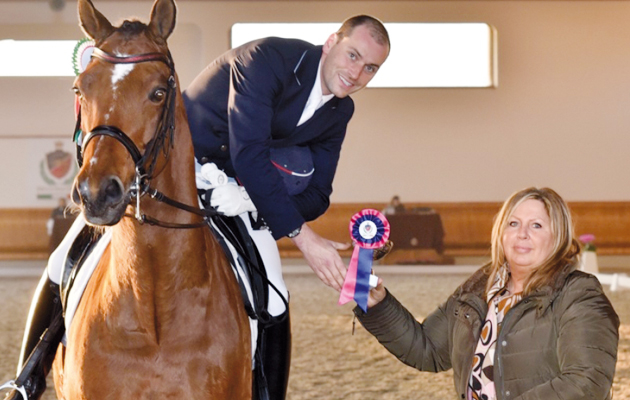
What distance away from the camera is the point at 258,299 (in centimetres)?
243

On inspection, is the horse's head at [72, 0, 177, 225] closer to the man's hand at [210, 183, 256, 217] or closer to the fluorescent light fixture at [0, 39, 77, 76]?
the man's hand at [210, 183, 256, 217]

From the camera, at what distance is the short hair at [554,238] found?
7.47 feet

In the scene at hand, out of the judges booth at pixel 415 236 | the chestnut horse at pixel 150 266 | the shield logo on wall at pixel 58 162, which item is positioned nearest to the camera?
the chestnut horse at pixel 150 266

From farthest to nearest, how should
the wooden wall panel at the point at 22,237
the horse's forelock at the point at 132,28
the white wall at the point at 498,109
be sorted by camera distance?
the white wall at the point at 498,109 < the wooden wall panel at the point at 22,237 < the horse's forelock at the point at 132,28

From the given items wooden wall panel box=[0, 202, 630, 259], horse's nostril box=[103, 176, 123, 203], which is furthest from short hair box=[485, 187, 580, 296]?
wooden wall panel box=[0, 202, 630, 259]

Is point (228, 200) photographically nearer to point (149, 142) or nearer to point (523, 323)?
point (149, 142)

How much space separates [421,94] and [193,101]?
34.4 feet

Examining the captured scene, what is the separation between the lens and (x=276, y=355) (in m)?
2.64

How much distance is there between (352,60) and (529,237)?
0.78m

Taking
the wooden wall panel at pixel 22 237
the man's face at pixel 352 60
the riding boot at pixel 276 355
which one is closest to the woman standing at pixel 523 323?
the riding boot at pixel 276 355

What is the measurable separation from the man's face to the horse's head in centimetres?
68

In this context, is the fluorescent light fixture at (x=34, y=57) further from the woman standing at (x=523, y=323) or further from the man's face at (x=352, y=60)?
the woman standing at (x=523, y=323)

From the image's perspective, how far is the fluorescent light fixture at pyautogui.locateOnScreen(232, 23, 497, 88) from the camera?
41.7ft

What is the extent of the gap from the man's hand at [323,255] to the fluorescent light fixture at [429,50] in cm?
1052
